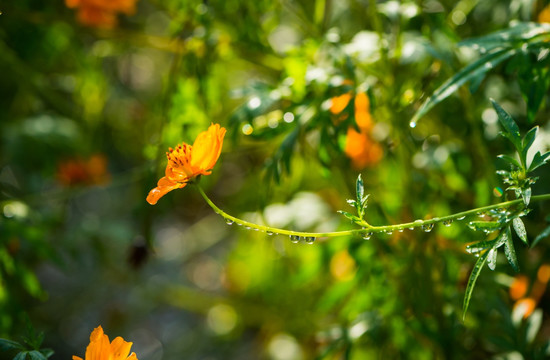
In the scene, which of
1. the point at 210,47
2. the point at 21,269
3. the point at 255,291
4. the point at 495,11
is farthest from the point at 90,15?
the point at 495,11

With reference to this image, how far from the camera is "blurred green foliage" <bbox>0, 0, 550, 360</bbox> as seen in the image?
107 centimetres

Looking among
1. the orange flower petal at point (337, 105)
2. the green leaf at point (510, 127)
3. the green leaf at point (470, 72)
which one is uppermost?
the orange flower petal at point (337, 105)

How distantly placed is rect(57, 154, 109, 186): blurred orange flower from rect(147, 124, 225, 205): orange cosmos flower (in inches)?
42.2

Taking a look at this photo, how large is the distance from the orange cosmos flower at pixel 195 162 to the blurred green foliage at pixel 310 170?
23 cm

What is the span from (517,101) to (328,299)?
0.70m

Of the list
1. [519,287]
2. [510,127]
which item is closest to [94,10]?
[510,127]

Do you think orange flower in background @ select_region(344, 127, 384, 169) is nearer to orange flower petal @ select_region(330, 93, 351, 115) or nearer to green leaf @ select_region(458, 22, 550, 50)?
orange flower petal @ select_region(330, 93, 351, 115)

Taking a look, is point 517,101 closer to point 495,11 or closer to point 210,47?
point 495,11

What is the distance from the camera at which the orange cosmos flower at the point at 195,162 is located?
77 cm

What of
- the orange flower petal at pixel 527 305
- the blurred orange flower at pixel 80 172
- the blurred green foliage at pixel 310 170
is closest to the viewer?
the blurred green foliage at pixel 310 170

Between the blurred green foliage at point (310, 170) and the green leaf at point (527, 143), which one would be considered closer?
the green leaf at point (527, 143)

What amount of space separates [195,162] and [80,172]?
1.11m

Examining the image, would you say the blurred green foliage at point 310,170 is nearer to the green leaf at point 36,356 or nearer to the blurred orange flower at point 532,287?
the blurred orange flower at point 532,287

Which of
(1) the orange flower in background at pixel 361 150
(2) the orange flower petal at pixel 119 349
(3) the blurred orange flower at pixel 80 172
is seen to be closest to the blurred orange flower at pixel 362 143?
(1) the orange flower in background at pixel 361 150
